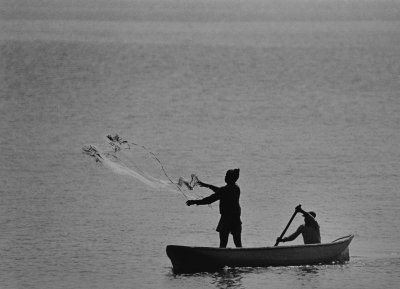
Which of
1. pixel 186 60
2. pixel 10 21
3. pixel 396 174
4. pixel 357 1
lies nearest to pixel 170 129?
pixel 396 174

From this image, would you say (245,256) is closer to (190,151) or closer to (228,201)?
(228,201)

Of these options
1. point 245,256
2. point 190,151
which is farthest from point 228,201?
point 190,151

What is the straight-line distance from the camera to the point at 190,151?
107 ft

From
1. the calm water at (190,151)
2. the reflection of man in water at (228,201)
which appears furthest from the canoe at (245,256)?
the reflection of man in water at (228,201)

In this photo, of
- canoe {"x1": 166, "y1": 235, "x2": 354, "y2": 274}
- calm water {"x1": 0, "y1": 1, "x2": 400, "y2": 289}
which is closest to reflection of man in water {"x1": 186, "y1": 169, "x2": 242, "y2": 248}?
canoe {"x1": 166, "y1": 235, "x2": 354, "y2": 274}

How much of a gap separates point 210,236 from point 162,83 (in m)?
26.5

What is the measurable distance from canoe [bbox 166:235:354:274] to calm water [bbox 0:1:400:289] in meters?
0.18

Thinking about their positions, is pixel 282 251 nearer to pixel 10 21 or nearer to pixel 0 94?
pixel 0 94

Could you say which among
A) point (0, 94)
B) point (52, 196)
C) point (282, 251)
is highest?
point (0, 94)

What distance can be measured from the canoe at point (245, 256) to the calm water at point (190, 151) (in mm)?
177

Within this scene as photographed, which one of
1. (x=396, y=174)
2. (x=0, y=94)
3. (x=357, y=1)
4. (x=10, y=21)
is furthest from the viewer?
(x=357, y=1)

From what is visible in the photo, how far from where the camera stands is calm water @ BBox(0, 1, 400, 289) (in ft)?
71.5

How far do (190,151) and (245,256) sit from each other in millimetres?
12513

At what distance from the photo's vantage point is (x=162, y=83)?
49719 mm
